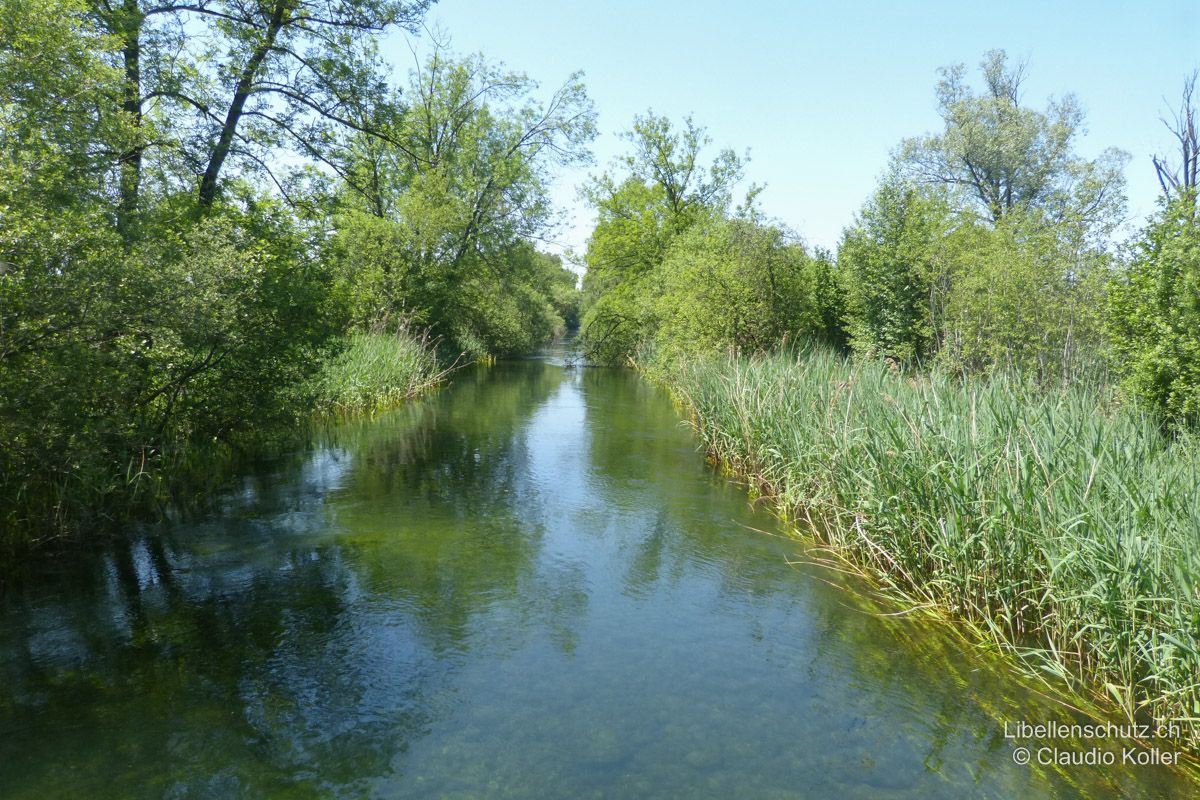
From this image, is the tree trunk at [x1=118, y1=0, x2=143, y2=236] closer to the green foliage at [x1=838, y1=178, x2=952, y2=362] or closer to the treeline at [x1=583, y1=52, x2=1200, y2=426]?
the treeline at [x1=583, y1=52, x2=1200, y2=426]

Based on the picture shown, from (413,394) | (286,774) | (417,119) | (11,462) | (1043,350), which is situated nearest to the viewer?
(286,774)

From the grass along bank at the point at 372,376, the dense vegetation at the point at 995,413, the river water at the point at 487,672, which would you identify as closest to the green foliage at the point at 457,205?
the grass along bank at the point at 372,376

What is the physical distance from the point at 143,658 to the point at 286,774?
2016 mm

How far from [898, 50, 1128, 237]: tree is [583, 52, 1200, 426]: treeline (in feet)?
0.29

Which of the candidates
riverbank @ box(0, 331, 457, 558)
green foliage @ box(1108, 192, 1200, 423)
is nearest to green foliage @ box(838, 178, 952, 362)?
green foliage @ box(1108, 192, 1200, 423)

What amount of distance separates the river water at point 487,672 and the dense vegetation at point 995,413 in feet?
1.93

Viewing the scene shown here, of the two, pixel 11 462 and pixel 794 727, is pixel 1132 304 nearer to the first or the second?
pixel 794 727

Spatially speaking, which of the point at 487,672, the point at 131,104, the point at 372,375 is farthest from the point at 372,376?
the point at 487,672

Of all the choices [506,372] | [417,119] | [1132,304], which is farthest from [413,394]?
[1132,304]

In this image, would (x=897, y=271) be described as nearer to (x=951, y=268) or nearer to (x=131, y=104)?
(x=951, y=268)

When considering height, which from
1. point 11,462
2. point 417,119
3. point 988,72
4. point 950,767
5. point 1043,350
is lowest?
point 950,767

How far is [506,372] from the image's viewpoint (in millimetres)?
31359

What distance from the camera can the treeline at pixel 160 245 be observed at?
589 centimetres

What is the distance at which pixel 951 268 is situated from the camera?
1628 cm
